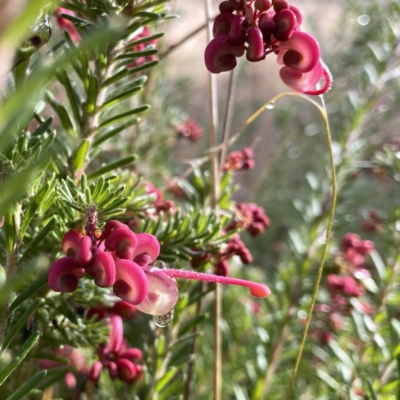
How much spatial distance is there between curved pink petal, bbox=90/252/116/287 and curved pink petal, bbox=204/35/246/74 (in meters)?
0.15

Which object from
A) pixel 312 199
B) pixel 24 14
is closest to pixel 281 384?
pixel 312 199

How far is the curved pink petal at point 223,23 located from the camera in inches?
13.6

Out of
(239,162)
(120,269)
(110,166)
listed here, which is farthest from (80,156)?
(239,162)

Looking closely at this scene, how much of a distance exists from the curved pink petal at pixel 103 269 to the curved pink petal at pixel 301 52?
18 cm

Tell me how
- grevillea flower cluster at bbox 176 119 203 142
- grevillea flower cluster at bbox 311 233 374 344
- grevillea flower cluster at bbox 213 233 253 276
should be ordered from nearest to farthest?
grevillea flower cluster at bbox 213 233 253 276 → grevillea flower cluster at bbox 311 233 374 344 → grevillea flower cluster at bbox 176 119 203 142

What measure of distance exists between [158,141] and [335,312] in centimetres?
48

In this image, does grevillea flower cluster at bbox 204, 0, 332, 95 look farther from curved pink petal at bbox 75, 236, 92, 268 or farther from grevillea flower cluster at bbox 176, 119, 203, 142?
grevillea flower cluster at bbox 176, 119, 203, 142

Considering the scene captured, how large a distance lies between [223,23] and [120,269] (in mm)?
185

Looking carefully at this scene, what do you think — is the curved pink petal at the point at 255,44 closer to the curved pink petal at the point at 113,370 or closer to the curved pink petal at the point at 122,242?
the curved pink petal at the point at 122,242

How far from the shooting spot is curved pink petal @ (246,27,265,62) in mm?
328

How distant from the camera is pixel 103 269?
10.7 inches

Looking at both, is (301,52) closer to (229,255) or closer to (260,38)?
(260,38)

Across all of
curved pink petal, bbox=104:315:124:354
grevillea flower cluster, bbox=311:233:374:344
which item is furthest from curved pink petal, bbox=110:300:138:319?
grevillea flower cluster, bbox=311:233:374:344

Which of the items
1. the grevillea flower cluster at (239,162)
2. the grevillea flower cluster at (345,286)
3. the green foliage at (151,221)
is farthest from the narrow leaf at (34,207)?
the grevillea flower cluster at (345,286)
